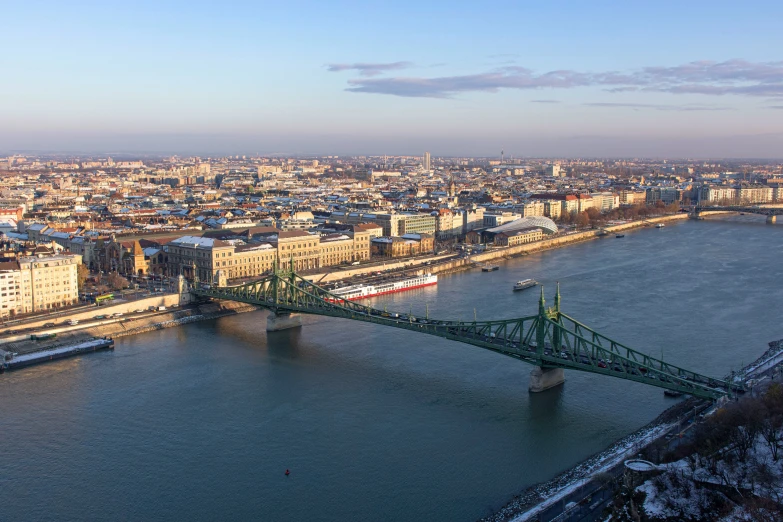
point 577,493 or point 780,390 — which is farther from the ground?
point 780,390

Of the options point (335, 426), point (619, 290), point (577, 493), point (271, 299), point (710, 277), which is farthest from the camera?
point (710, 277)

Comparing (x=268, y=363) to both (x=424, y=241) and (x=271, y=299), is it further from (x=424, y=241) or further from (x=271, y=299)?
(x=424, y=241)

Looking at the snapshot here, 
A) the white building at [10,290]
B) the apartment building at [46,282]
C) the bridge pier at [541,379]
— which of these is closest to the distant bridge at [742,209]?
the bridge pier at [541,379]

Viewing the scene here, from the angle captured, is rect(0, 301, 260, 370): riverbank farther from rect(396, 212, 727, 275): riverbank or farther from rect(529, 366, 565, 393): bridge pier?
rect(529, 366, 565, 393): bridge pier

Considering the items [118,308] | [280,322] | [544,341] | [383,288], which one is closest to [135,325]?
[118,308]

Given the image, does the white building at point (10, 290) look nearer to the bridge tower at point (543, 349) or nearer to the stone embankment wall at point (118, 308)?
the stone embankment wall at point (118, 308)

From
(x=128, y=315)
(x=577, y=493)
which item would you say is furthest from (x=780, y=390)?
(x=128, y=315)

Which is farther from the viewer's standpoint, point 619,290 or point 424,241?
point 424,241

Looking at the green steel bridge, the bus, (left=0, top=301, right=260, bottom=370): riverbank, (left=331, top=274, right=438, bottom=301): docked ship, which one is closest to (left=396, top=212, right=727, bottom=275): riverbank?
(left=331, top=274, right=438, bottom=301): docked ship
